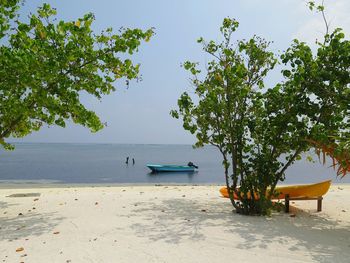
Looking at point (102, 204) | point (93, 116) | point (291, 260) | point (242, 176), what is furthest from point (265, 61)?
point (102, 204)

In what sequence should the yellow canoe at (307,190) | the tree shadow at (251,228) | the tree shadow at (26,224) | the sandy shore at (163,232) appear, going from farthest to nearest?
the yellow canoe at (307,190)
the tree shadow at (26,224)
the tree shadow at (251,228)
the sandy shore at (163,232)

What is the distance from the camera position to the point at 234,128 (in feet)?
36.1

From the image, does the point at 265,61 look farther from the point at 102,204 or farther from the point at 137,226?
the point at 102,204

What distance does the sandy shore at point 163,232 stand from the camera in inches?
278

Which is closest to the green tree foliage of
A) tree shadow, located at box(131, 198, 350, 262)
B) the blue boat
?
tree shadow, located at box(131, 198, 350, 262)

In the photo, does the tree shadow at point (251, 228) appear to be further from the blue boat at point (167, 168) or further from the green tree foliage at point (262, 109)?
the blue boat at point (167, 168)

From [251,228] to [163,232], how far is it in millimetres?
2266

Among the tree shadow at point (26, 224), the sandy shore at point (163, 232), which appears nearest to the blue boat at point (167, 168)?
the sandy shore at point (163, 232)

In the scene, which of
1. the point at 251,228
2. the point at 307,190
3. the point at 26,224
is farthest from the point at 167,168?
the point at 251,228

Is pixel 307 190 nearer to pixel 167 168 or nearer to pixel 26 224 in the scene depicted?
pixel 26 224

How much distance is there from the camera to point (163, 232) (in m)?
8.71

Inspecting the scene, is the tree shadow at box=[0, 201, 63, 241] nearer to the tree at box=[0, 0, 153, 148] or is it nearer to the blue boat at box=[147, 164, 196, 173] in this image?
the tree at box=[0, 0, 153, 148]

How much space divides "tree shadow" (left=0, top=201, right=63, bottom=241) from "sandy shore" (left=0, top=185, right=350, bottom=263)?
22 mm

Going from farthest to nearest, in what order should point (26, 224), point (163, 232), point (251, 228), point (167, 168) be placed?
point (167, 168) < point (26, 224) < point (251, 228) < point (163, 232)
